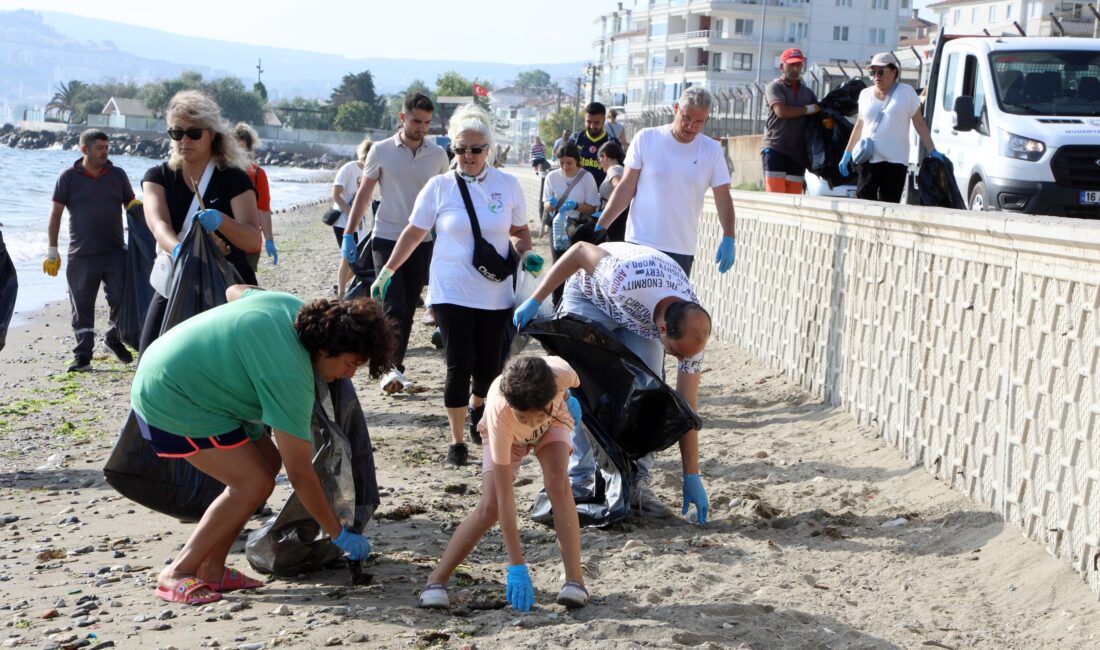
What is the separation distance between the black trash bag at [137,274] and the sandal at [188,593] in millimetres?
4173

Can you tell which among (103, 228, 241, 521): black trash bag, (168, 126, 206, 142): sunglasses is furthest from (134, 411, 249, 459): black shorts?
(168, 126, 206, 142): sunglasses

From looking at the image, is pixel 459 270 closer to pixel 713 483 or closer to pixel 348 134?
pixel 713 483

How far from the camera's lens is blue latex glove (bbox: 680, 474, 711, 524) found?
4.96 m

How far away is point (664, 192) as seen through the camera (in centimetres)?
664

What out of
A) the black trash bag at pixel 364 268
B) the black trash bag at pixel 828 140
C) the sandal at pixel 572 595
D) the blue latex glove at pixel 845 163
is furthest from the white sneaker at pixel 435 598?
the black trash bag at pixel 828 140

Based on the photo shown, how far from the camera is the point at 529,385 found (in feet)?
12.1

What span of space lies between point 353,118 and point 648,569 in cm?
13128

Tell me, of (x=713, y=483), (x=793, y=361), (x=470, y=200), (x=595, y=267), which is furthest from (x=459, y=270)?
(x=793, y=361)

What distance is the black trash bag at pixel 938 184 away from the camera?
342 inches

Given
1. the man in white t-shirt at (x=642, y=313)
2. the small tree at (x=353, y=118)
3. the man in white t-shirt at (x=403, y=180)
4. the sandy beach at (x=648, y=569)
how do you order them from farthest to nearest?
the small tree at (x=353, y=118) → the man in white t-shirt at (x=403, y=180) → the man in white t-shirt at (x=642, y=313) → the sandy beach at (x=648, y=569)

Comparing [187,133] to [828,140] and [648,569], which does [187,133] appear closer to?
[648,569]

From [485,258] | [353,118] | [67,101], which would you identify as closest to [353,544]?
[485,258]

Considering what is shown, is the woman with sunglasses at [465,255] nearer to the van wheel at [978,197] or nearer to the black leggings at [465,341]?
the black leggings at [465,341]

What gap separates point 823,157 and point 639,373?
507 cm
